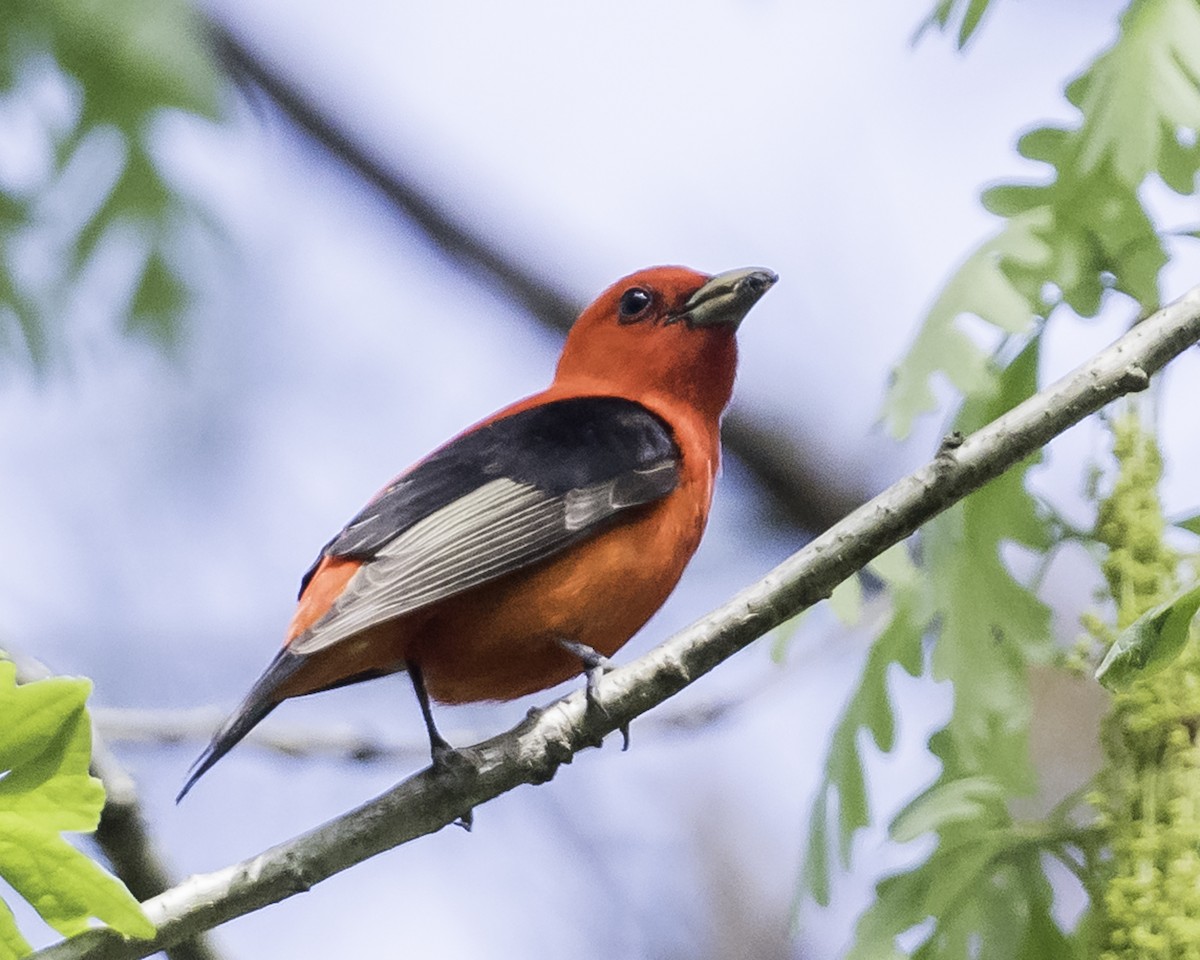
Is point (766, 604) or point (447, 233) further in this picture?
point (447, 233)

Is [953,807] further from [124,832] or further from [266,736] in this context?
[266,736]

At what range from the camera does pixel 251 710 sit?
2.84 meters

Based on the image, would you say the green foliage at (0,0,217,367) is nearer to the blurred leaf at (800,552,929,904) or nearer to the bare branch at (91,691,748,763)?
the bare branch at (91,691,748,763)

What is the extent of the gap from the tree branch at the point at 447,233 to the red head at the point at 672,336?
181 cm

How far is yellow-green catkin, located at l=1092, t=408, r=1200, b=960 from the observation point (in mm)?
2555

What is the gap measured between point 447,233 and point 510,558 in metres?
3.70

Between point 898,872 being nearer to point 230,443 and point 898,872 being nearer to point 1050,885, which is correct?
point 1050,885

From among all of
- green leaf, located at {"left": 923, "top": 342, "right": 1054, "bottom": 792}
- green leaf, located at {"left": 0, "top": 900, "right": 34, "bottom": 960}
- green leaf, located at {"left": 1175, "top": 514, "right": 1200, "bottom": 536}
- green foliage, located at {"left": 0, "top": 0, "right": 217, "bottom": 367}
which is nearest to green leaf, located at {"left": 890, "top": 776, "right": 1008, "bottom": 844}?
green leaf, located at {"left": 923, "top": 342, "right": 1054, "bottom": 792}

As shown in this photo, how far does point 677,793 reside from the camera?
795cm

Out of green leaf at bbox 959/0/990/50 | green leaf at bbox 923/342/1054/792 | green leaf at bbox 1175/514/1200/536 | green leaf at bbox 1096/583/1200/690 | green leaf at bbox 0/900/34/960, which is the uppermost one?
green leaf at bbox 959/0/990/50

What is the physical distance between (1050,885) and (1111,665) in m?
0.94

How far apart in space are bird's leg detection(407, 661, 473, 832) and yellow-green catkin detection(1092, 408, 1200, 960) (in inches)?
43.8

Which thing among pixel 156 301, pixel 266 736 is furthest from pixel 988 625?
pixel 156 301

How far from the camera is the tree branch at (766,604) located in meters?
2.71
